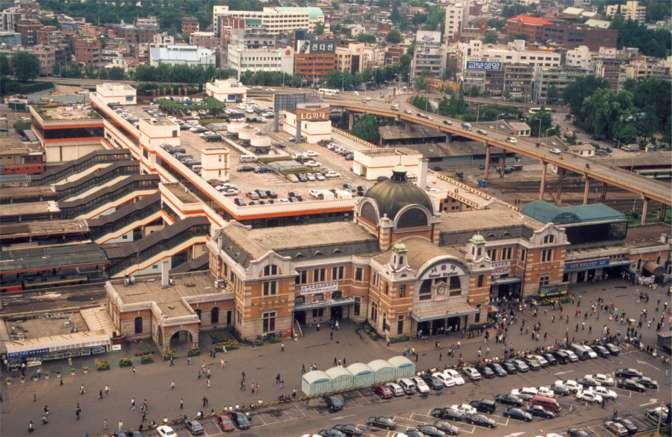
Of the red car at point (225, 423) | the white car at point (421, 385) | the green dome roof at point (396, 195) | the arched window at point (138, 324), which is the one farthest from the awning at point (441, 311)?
the arched window at point (138, 324)

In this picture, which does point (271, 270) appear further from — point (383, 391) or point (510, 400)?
point (510, 400)

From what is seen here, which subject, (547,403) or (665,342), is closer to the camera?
(547,403)

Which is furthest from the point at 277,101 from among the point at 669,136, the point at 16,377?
the point at 669,136

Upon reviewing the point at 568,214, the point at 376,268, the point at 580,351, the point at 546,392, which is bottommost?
the point at 546,392

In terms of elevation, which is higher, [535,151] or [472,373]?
[535,151]

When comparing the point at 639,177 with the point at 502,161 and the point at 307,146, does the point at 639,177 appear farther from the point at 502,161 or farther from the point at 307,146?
the point at 307,146

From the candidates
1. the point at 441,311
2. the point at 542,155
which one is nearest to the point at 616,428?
the point at 441,311
